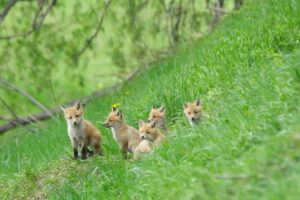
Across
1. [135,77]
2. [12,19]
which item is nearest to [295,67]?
[135,77]

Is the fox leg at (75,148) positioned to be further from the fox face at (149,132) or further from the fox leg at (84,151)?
the fox face at (149,132)

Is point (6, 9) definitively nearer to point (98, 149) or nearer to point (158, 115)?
point (98, 149)

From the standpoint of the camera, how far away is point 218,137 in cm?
571

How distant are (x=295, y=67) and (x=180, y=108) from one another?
265 centimetres

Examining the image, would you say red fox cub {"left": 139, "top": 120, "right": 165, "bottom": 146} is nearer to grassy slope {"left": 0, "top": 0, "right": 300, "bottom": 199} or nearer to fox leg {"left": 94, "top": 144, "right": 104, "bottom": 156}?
grassy slope {"left": 0, "top": 0, "right": 300, "bottom": 199}

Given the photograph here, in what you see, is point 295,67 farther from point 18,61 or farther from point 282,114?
point 18,61

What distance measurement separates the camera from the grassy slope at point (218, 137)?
474 centimetres

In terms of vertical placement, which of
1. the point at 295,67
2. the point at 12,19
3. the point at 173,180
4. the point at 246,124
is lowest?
the point at 173,180

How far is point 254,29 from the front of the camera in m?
9.19

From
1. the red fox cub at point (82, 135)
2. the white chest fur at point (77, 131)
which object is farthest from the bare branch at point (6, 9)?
the white chest fur at point (77, 131)

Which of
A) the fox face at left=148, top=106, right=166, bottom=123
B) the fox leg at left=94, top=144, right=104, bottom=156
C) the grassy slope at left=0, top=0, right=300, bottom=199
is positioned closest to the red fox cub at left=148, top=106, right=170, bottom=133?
the fox face at left=148, top=106, right=166, bottom=123

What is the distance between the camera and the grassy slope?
474cm

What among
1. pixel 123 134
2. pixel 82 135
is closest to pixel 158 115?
pixel 123 134

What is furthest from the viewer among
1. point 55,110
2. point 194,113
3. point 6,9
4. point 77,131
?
point 55,110
